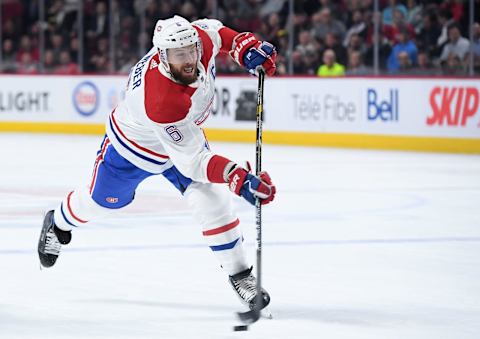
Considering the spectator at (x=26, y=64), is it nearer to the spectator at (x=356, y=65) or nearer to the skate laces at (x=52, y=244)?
the spectator at (x=356, y=65)

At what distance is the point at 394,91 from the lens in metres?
12.0

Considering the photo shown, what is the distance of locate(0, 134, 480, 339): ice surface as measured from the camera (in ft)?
13.2

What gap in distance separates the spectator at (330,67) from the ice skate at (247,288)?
8503mm

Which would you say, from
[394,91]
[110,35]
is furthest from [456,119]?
[110,35]

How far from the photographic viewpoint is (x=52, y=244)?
16.0 ft

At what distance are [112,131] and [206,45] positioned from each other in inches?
20.1

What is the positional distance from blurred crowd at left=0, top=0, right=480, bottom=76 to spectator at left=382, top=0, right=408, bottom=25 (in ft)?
0.03

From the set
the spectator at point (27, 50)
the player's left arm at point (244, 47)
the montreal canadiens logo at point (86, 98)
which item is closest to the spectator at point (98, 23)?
the montreal canadiens logo at point (86, 98)

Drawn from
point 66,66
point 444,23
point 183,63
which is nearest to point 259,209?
point 183,63

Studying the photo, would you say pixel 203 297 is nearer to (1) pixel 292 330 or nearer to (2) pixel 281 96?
(1) pixel 292 330

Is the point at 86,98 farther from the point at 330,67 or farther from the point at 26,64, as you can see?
the point at 330,67

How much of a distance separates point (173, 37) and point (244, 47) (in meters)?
0.49

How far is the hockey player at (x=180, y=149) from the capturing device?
4043mm

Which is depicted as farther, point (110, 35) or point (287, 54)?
point (110, 35)
